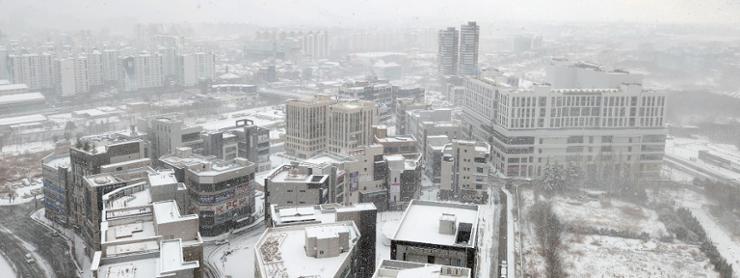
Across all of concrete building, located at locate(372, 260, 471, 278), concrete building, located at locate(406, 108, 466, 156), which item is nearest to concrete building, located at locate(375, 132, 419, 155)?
concrete building, located at locate(406, 108, 466, 156)

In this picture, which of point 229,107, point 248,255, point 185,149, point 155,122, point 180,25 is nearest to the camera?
point 248,255

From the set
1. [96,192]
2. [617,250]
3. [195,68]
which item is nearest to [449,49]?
[195,68]

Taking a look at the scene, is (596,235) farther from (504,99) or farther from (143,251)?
(143,251)

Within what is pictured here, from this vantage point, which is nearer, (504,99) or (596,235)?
(596,235)

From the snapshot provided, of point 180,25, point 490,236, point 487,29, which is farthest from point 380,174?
point 180,25

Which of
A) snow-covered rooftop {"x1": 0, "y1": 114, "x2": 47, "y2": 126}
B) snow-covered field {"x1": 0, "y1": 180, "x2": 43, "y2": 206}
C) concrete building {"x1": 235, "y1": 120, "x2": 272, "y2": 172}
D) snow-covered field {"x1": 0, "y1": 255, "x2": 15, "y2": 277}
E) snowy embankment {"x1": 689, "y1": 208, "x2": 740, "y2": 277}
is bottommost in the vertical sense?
snow-covered field {"x1": 0, "y1": 255, "x2": 15, "y2": 277}

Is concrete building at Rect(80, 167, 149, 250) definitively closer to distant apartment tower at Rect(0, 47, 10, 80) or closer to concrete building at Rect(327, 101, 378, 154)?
concrete building at Rect(327, 101, 378, 154)
